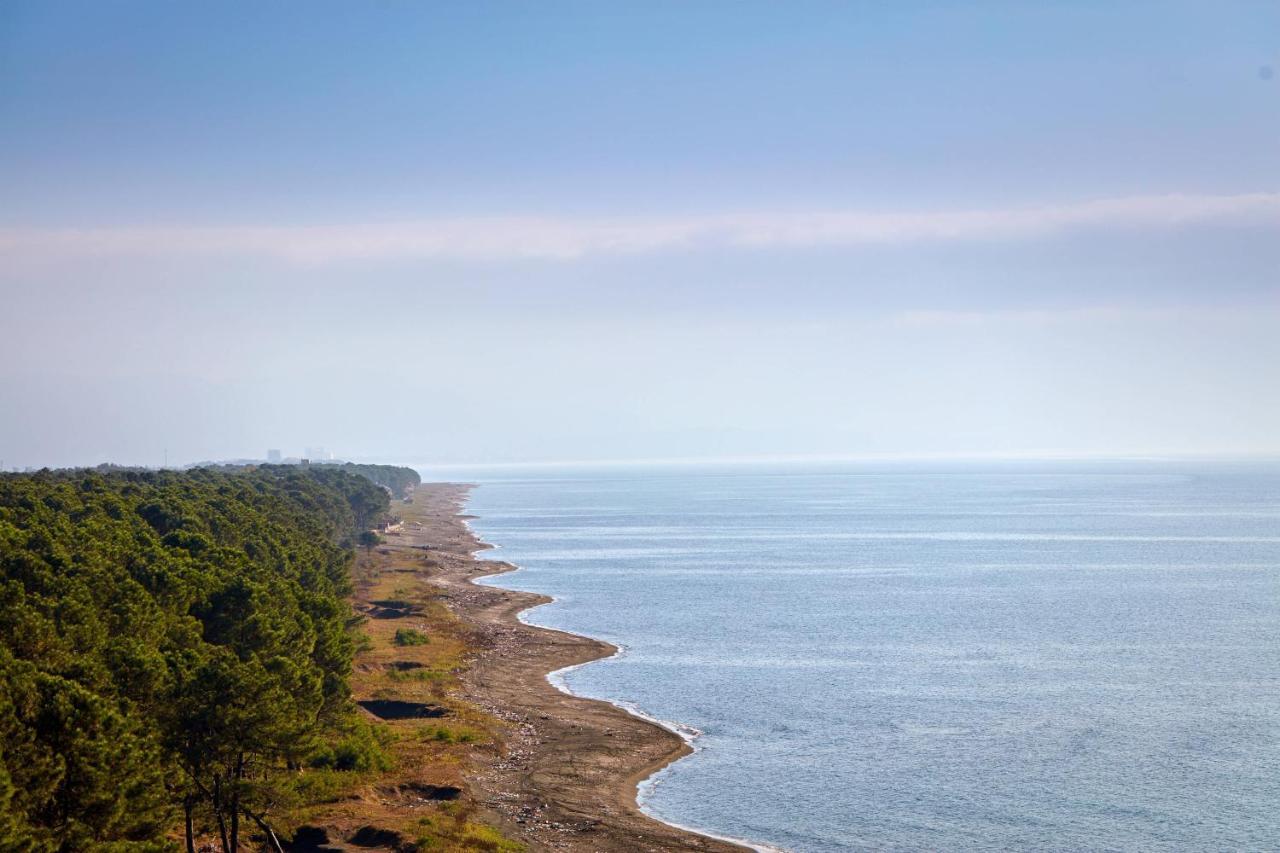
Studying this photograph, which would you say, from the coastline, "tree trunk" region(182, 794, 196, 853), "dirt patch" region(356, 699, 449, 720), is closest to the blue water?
the coastline

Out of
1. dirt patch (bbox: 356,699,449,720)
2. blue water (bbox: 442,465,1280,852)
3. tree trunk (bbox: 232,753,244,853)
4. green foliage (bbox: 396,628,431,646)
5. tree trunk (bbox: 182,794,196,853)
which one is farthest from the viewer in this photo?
green foliage (bbox: 396,628,431,646)

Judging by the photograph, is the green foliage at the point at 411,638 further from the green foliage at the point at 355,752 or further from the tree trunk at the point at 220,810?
the tree trunk at the point at 220,810

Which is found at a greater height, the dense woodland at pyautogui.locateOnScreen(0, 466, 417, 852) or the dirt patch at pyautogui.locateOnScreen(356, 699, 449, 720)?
the dense woodland at pyautogui.locateOnScreen(0, 466, 417, 852)

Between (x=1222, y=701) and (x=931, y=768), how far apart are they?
110ft

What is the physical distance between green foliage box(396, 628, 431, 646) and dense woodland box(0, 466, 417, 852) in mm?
27146

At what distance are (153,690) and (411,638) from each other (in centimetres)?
7522

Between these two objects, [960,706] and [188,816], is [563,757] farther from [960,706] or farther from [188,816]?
[960,706]

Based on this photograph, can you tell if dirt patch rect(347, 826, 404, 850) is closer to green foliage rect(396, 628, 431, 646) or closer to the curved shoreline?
the curved shoreline

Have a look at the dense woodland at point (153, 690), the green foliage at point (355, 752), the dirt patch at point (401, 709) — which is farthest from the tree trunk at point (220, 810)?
the dirt patch at point (401, 709)

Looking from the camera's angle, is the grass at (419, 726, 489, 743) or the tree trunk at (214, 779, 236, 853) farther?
the grass at (419, 726, 489, 743)

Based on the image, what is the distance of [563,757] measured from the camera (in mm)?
79562

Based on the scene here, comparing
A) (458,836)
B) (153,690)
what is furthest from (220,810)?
(458,836)

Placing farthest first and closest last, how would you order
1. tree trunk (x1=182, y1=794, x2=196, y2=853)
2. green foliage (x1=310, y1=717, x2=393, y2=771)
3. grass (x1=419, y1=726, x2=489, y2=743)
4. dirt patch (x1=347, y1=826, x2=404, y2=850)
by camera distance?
grass (x1=419, y1=726, x2=489, y2=743) < green foliage (x1=310, y1=717, x2=393, y2=771) < dirt patch (x1=347, y1=826, x2=404, y2=850) < tree trunk (x1=182, y1=794, x2=196, y2=853)

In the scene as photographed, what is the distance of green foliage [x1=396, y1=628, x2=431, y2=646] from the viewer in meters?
123
